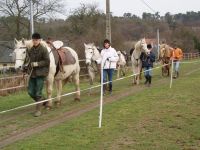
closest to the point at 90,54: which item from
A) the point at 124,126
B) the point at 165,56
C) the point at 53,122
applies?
the point at 53,122

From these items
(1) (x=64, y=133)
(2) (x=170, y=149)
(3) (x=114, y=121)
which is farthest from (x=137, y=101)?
(2) (x=170, y=149)

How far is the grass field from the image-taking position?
806 cm

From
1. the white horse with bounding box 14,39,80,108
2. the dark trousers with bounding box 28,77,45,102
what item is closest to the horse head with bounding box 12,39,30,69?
the white horse with bounding box 14,39,80,108

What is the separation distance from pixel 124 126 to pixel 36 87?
3.15m

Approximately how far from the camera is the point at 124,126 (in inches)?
384

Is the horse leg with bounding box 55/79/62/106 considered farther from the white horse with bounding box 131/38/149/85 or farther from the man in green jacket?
the white horse with bounding box 131/38/149/85

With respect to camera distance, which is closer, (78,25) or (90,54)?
(90,54)

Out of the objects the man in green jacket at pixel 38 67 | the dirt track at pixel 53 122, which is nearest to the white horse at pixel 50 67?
the man in green jacket at pixel 38 67

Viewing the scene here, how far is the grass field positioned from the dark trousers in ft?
1.78

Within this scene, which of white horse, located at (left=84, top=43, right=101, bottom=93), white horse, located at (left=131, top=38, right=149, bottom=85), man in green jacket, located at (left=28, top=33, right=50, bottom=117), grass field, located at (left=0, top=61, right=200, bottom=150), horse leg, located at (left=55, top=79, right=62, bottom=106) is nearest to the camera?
grass field, located at (left=0, top=61, right=200, bottom=150)

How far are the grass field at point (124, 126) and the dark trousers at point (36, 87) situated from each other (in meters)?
0.54

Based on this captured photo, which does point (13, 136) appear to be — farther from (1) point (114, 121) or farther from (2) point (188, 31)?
(2) point (188, 31)

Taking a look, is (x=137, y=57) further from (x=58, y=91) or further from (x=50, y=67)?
(x=50, y=67)

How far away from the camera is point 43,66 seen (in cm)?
1180
